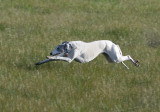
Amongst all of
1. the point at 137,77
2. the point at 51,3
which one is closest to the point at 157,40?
the point at 137,77

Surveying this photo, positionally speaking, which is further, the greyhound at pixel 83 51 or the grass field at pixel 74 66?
the greyhound at pixel 83 51

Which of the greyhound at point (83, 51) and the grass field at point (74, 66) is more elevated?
the greyhound at point (83, 51)

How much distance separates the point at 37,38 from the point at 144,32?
2.90 metres

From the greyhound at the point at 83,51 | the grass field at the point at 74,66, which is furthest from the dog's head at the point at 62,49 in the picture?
the grass field at the point at 74,66

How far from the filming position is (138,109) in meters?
5.65

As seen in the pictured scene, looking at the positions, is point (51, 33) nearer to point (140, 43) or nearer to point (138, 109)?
point (140, 43)

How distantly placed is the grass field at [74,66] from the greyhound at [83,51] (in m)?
0.26

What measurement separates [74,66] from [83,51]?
0.62m

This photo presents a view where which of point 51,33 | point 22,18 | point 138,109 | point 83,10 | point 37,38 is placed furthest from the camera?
point 83,10

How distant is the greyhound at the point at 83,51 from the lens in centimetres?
670

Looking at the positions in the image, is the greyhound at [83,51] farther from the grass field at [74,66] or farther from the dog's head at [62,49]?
the grass field at [74,66]

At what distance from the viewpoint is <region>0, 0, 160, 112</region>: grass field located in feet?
19.1

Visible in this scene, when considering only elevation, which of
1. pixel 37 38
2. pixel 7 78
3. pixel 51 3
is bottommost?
pixel 51 3

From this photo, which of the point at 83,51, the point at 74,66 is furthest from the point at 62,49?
the point at 74,66
